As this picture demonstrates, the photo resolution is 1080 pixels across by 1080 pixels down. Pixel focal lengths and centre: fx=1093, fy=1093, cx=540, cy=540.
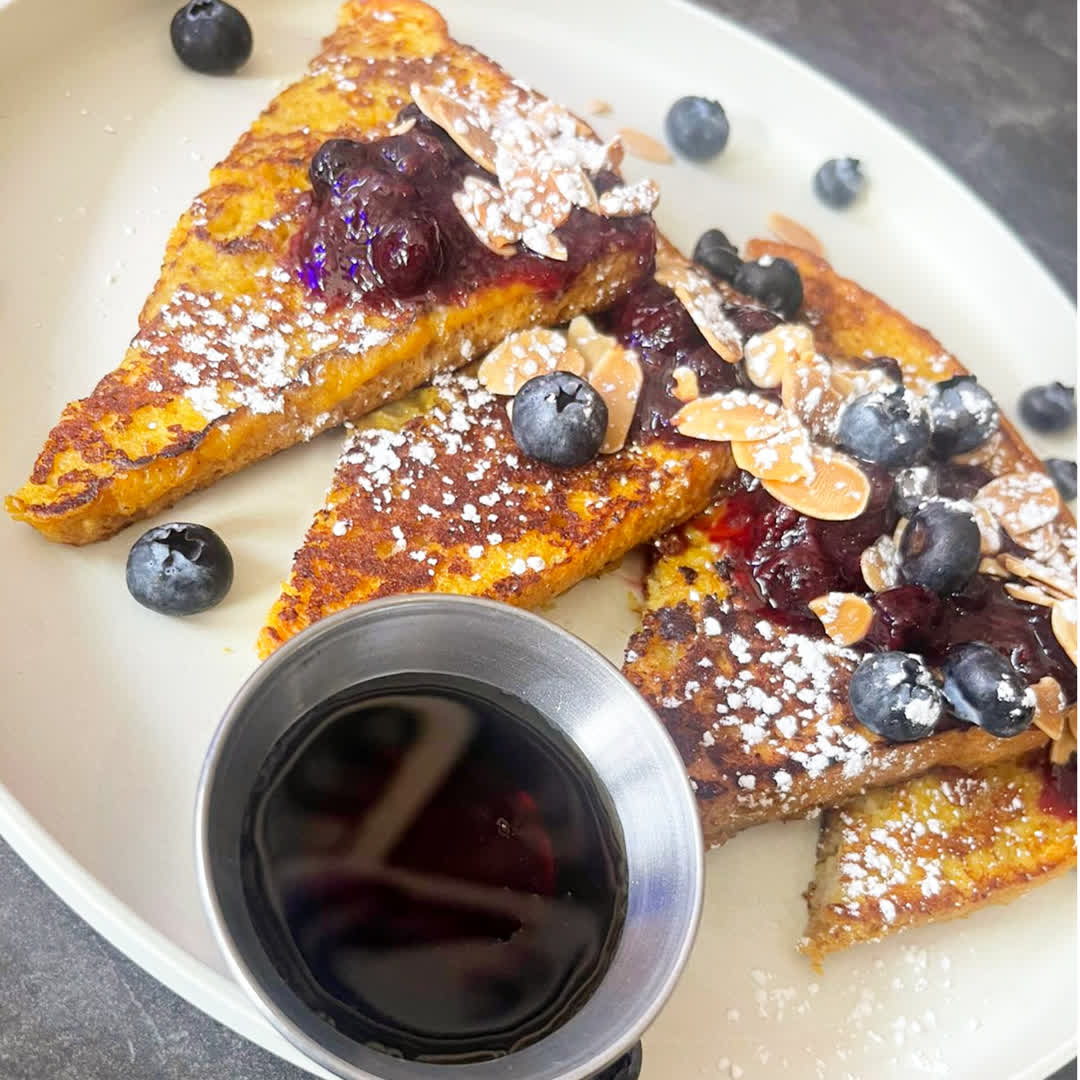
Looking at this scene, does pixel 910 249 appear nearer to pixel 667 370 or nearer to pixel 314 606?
pixel 667 370

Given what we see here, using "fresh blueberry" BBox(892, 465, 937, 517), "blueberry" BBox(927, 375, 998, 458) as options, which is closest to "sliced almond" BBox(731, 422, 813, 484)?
"fresh blueberry" BBox(892, 465, 937, 517)

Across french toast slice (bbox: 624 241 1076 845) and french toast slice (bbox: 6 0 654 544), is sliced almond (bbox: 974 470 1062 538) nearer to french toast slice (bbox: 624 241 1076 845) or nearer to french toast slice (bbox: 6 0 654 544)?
french toast slice (bbox: 624 241 1076 845)

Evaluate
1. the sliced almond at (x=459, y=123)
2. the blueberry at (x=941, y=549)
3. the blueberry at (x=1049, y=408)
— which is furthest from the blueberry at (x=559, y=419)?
the blueberry at (x=1049, y=408)

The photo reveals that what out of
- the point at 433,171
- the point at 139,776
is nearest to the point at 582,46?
the point at 433,171

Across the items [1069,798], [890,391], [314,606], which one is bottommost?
[314,606]

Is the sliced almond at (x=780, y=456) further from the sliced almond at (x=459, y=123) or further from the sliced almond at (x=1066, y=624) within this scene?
the sliced almond at (x=459, y=123)
